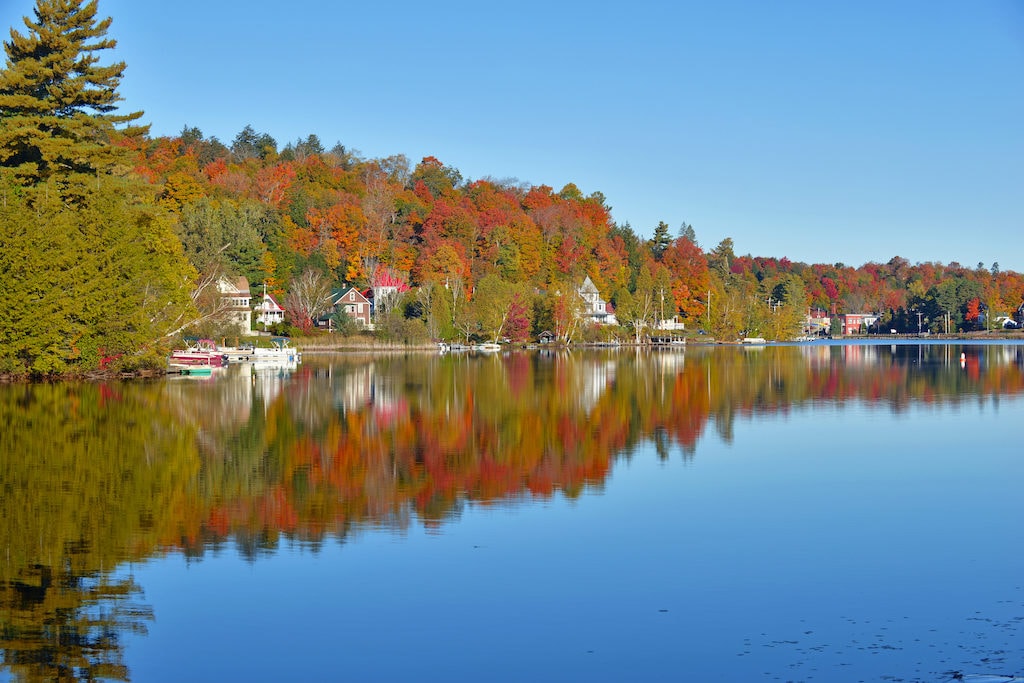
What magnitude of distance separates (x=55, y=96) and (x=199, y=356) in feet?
44.2

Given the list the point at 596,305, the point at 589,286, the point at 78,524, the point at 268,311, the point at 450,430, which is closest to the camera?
the point at 78,524

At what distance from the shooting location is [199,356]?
166 feet

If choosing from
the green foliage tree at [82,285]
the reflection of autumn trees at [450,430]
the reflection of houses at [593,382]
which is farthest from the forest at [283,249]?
the reflection of houses at [593,382]

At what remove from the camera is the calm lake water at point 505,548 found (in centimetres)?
891

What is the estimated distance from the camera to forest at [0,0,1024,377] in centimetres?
3919

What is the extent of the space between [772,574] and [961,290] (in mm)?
168210

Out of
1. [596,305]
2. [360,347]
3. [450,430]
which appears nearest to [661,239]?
[596,305]

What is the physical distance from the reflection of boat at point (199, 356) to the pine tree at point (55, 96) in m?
9.82

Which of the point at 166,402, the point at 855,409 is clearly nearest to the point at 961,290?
the point at 855,409

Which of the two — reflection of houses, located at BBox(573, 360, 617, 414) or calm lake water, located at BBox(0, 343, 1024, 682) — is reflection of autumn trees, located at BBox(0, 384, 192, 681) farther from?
reflection of houses, located at BBox(573, 360, 617, 414)

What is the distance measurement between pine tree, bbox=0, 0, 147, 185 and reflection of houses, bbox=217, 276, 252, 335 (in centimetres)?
2108

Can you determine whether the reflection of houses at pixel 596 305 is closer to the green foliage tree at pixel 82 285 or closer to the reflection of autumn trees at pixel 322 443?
the reflection of autumn trees at pixel 322 443

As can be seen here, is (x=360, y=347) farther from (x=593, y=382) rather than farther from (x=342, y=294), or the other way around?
(x=593, y=382)

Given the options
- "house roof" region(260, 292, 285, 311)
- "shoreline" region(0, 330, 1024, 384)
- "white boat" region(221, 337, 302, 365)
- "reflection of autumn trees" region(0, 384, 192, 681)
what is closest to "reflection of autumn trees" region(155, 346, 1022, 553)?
"reflection of autumn trees" region(0, 384, 192, 681)
